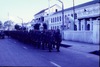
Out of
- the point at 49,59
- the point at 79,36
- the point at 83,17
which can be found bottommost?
the point at 49,59

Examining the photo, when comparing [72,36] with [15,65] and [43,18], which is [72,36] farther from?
[43,18]

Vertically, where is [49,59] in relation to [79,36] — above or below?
below

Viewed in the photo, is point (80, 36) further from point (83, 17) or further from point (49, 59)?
point (49, 59)

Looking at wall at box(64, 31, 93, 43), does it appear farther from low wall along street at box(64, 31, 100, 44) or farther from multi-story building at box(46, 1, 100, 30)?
multi-story building at box(46, 1, 100, 30)

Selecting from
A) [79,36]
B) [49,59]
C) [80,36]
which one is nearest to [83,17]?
[79,36]

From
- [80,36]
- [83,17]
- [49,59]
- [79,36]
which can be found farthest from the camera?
[83,17]

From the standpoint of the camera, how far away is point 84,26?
45.2m

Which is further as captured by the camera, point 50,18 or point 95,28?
point 50,18

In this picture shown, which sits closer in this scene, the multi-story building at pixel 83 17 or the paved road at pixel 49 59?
the paved road at pixel 49 59

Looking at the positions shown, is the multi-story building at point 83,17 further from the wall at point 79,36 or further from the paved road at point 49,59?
the paved road at point 49,59

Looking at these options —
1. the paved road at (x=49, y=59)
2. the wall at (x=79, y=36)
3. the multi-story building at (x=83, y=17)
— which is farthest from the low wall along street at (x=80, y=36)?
the paved road at (x=49, y=59)

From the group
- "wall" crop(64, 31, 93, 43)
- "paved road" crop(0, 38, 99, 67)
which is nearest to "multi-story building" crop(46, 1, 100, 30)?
"wall" crop(64, 31, 93, 43)

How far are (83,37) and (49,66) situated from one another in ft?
63.0

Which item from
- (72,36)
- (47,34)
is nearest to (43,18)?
(72,36)
